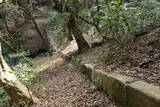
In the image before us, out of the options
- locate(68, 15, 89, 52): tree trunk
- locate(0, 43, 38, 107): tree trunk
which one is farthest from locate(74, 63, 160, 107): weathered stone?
locate(68, 15, 89, 52): tree trunk

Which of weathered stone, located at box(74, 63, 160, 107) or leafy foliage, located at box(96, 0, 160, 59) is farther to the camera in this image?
leafy foliage, located at box(96, 0, 160, 59)

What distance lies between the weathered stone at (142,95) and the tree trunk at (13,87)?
8.24 feet

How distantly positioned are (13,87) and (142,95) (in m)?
2.86

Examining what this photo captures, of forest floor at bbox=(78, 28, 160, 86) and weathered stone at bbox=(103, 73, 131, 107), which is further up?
forest floor at bbox=(78, 28, 160, 86)

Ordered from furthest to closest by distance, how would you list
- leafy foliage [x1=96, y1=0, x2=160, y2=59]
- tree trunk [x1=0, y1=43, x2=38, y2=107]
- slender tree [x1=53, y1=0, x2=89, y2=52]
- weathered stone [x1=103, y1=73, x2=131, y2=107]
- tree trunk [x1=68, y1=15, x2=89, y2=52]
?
tree trunk [x1=68, y1=15, x2=89, y2=52] < slender tree [x1=53, y1=0, x2=89, y2=52] < tree trunk [x1=0, y1=43, x2=38, y2=107] < leafy foliage [x1=96, y1=0, x2=160, y2=59] < weathered stone [x1=103, y1=73, x2=131, y2=107]

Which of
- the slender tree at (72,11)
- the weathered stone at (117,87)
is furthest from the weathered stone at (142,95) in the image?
the slender tree at (72,11)

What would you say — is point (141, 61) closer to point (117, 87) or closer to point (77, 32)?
point (117, 87)

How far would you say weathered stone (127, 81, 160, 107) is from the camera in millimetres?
1851

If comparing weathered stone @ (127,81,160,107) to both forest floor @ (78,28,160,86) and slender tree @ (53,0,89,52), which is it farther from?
slender tree @ (53,0,89,52)

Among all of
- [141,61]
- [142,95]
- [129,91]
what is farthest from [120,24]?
[142,95]

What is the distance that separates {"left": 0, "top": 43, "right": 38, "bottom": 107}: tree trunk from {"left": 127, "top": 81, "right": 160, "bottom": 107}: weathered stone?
2.51 metres

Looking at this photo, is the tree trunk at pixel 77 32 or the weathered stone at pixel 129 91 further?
the tree trunk at pixel 77 32

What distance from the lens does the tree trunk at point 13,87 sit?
12.5 feet

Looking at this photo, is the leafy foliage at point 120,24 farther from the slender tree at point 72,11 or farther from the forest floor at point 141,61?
the slender tree at point 72,11
